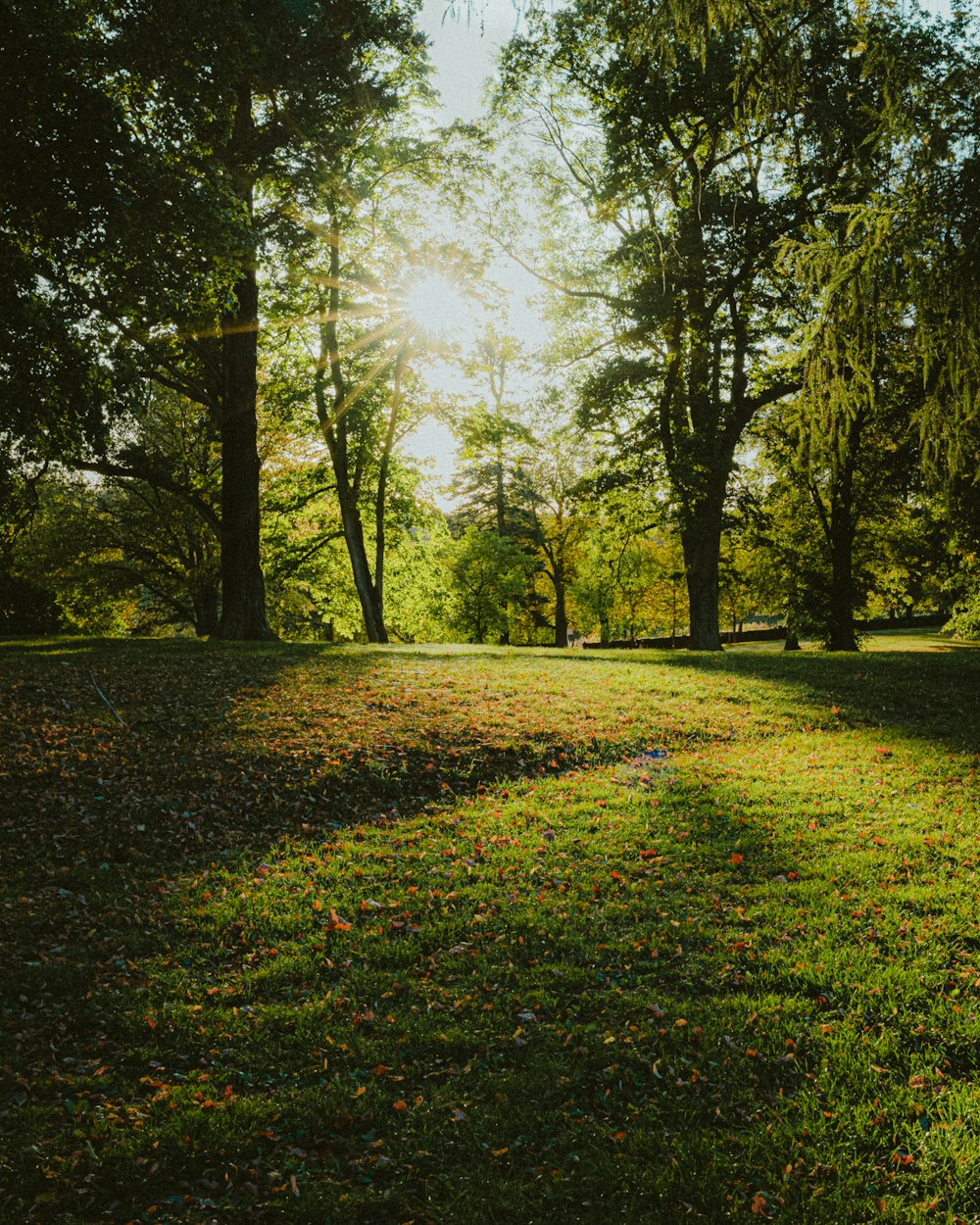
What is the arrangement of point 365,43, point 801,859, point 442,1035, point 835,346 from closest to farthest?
point 442,1035, point 801,859, point 835,346, point 365,43

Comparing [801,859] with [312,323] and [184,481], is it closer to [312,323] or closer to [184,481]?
[312,323]

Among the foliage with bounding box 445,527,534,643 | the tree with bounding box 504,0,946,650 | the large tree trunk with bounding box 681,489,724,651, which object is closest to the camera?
the tree with bounding box 504,0,946,650

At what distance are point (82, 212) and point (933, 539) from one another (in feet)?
94.6

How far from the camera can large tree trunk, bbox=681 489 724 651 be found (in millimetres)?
20031

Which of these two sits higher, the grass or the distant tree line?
the distant tree line

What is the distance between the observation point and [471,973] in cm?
532

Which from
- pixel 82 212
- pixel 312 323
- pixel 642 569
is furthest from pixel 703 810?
pixel 642 569

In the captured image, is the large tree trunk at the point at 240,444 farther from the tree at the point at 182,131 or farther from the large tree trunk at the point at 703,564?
the large tree trunk at the point at 703,564

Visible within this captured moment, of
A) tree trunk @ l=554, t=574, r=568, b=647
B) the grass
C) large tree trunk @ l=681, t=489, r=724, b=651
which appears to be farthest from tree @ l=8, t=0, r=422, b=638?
tree trunk @ l=554, t=574, r=568, b=647

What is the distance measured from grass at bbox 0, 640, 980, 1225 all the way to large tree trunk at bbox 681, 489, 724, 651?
988 cm

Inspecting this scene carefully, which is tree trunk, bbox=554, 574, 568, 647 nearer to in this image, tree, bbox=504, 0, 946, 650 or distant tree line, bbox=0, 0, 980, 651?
distant tree line, bbox=0, 0, 980, 651

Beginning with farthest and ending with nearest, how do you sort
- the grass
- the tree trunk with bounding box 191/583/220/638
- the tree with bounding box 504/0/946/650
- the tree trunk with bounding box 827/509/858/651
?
1. the tree trunk with bounding box 191/583/220/638
2. the tree trunk with bounding box 827/509/858/651
3. the tree with bounding box 504/0/946/650
4. the grass

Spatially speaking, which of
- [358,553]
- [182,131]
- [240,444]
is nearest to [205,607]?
[358,553]

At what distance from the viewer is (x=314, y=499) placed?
28.9 m
